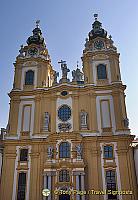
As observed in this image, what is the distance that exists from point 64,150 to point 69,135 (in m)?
1.57

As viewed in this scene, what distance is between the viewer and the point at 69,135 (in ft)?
92.2

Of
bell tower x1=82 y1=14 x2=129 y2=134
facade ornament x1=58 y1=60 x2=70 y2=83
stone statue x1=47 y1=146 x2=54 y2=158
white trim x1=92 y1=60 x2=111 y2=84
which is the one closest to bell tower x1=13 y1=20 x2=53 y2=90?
facade ornament x1=58 y1=60 x2=70 y2=83

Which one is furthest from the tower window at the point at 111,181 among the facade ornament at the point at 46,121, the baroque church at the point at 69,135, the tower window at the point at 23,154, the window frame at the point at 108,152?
the tower window at the point at 23,154

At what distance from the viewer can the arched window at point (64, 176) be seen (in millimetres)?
26462

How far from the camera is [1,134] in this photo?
32.8 meters

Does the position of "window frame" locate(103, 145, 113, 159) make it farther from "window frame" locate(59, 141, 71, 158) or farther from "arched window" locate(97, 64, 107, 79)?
"arched window" locate(97, 64, 107, 79)

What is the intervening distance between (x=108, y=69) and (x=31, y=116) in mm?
10265

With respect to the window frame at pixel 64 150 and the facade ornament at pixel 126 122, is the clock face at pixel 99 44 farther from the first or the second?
the window frame at pixel 64 150

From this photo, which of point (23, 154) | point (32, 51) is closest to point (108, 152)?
point (23, 154)

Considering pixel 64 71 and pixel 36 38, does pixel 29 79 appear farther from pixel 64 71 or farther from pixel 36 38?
pixel 36 38

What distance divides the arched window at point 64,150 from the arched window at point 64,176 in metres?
1.55

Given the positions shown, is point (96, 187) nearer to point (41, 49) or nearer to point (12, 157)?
point (12, 157)

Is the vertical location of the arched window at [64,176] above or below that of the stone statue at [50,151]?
below

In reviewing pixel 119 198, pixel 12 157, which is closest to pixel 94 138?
pixel 119 198
